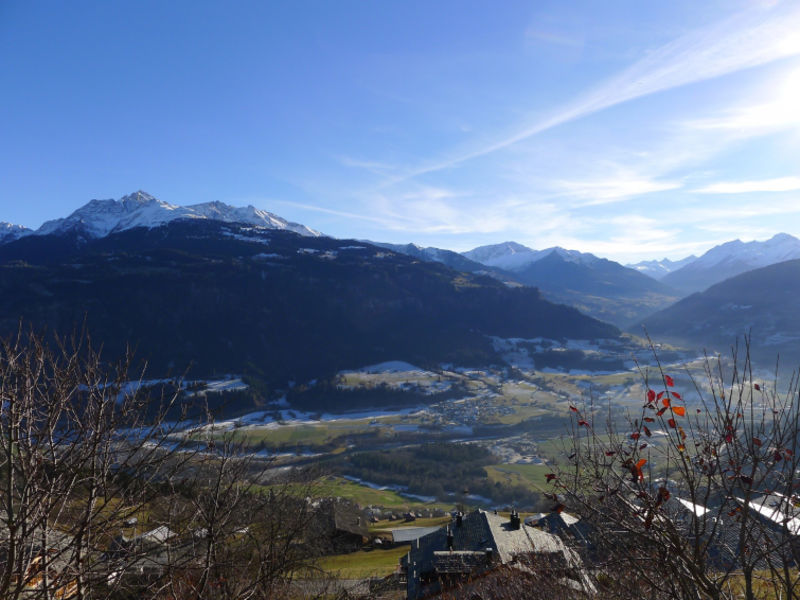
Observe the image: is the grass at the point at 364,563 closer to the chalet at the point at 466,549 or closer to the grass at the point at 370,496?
the chalet at the point at 466,549

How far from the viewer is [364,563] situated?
39969mm

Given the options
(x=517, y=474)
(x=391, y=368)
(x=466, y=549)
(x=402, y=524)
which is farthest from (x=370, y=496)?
(x=391, y=368)

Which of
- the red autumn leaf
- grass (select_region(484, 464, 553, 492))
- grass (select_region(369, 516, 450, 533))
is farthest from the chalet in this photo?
grass (select_region(484, 464, 553, 492))

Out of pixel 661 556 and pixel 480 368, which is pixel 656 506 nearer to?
pixel 661 556

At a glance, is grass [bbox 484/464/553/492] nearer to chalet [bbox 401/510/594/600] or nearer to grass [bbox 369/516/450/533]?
grass [bbox 369/516/450/533]

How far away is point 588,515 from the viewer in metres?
4.79

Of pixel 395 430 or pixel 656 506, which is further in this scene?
pixel 395 430

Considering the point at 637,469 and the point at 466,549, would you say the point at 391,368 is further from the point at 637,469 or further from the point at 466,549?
the point at 637,469

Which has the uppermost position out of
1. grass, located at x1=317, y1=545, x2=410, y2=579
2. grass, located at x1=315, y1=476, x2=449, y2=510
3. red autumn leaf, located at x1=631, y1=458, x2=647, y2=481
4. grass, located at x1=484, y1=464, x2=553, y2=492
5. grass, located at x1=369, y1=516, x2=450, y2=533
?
red autumn leaf, located at x1=631, y1=458, x2=647, y2=481

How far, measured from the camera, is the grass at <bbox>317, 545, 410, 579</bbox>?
115 ft

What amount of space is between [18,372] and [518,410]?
136 m

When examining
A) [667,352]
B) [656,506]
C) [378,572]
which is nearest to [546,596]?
[656,506]

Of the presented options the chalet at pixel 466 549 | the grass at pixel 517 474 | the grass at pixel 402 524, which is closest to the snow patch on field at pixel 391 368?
the grass at pixel 517 474

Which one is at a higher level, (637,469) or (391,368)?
(637,469)
